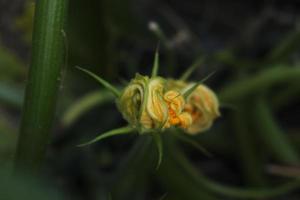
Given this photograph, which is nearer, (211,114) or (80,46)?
(211,114)

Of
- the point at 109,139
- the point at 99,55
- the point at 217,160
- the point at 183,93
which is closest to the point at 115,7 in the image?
the point at 99,55

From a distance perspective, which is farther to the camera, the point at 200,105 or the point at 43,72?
the point at 200,105

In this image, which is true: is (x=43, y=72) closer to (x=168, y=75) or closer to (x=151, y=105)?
(x=151, y=105)

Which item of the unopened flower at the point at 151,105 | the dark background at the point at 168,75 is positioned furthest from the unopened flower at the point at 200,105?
the dark background at the point at 168,75

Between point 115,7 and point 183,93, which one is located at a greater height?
point 115,7

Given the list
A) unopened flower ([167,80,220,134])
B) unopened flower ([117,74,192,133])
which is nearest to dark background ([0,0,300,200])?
unopened flower ([167,80,220,134])

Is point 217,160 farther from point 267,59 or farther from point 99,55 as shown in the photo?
point 99,55

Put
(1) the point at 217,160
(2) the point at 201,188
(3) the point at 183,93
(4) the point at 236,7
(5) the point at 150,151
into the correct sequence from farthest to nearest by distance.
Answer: (4) the point at 236,7, (1) the point at 217,160, (2) the point at 201,188, (5) the point at 150,151, (3) the point at 183,93

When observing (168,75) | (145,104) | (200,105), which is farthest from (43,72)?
(168,75)
